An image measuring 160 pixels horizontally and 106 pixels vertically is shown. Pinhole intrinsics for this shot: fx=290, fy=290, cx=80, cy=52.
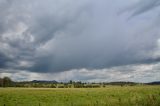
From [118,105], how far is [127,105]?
808mm

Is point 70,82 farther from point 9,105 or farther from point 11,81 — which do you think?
point 9,105

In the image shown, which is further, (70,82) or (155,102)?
(70,82)

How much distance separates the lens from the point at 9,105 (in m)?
36.2

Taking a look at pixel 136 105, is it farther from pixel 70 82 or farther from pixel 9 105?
pixel 70 82

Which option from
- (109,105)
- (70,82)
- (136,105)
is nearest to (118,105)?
(109,105)

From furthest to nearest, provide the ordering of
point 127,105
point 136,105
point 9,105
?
point 9,105, point 127,105, point 136,105

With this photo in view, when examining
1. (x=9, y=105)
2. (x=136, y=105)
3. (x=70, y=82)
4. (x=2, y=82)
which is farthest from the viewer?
(x=70, y=82)

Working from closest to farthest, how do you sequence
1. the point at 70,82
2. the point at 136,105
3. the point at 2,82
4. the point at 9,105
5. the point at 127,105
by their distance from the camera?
the point at 136,105
the point at 127,105
the point at 9,105
the point at 2,82
the point at 70,82

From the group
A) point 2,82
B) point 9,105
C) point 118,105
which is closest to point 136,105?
point 118,105

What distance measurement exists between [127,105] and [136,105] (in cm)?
152

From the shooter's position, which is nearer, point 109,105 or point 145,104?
point 145,104

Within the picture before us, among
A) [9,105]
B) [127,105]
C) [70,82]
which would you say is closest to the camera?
[127,105]

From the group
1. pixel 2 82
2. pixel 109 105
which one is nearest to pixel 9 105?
pixel 109 105

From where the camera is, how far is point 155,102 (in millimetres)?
17531
